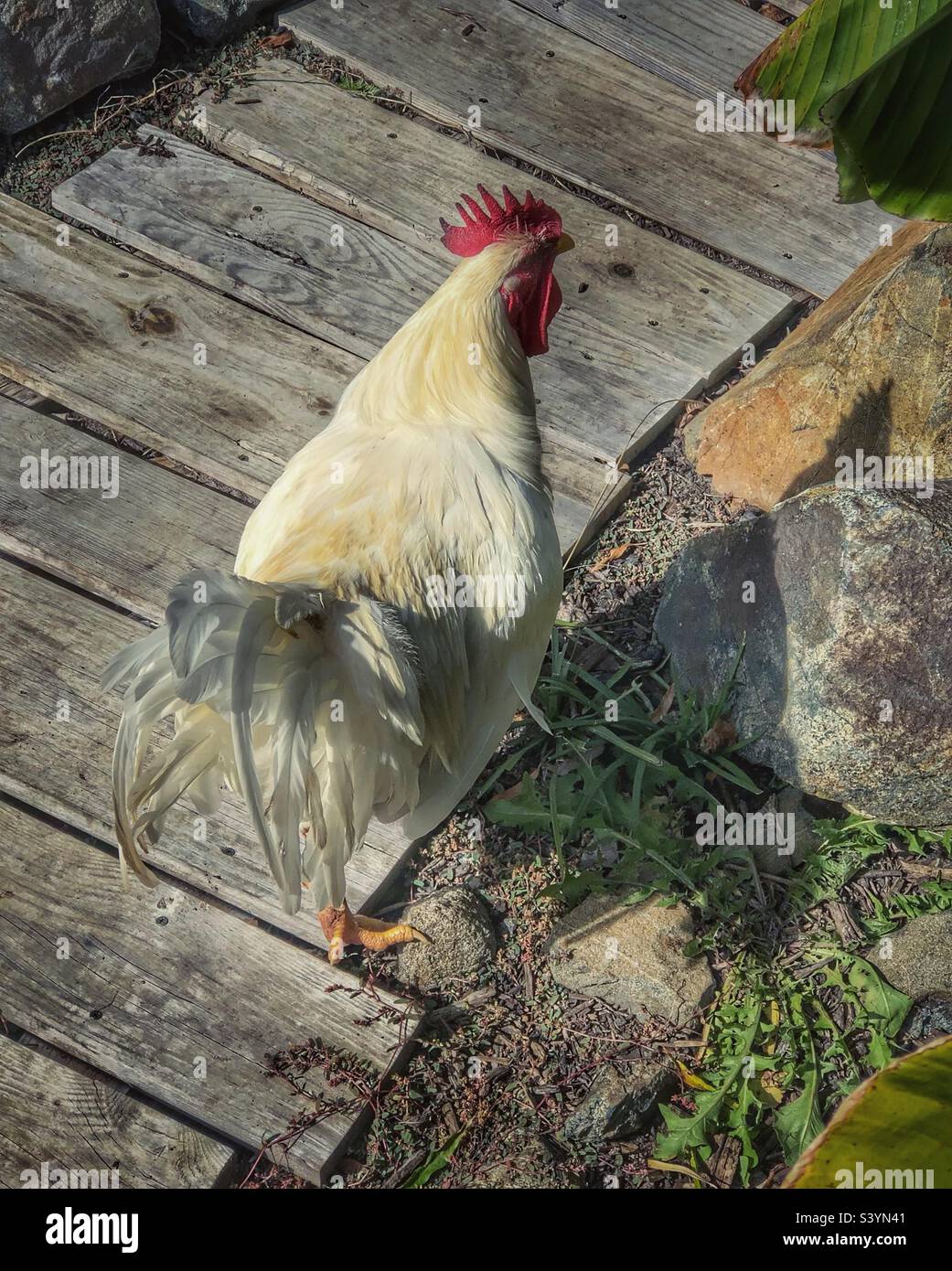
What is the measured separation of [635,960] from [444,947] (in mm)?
512

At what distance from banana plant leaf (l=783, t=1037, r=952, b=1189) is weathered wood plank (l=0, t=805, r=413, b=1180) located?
1558 mm

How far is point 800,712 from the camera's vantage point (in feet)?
10.2

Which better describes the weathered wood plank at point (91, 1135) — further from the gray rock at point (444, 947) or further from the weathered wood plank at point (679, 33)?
the weathered wood plank at point (679, 33)

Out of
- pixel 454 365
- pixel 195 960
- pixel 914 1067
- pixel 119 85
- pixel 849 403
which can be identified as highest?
pixel 119 85

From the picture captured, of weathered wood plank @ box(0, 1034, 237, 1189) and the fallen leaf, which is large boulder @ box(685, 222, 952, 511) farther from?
weathered wood plank @ box(0, 1034, 237, 1189)

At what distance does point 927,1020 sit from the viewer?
9.52ft

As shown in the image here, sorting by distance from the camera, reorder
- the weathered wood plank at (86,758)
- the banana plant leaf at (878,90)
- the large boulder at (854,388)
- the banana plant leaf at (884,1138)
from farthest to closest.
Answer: the large boulder at (854,388), the weathered wood plank at (86,758), the banana plant leaf at (878,90), the banana plant leaf at (884,1138)

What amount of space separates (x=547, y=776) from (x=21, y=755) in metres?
1.55

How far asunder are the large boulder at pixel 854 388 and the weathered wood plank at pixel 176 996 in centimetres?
213

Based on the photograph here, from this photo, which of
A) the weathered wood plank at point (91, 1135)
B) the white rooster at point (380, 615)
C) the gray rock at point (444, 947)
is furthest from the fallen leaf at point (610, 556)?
the weathered wood plank at point (91, 1135)

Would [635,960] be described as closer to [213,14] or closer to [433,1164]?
[433,1164]

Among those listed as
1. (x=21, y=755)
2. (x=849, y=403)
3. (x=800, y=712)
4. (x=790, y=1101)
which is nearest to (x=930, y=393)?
(x=849, y=403)

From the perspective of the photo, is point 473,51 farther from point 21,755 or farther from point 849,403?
point 21,755

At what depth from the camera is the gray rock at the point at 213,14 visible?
4.76 meters
